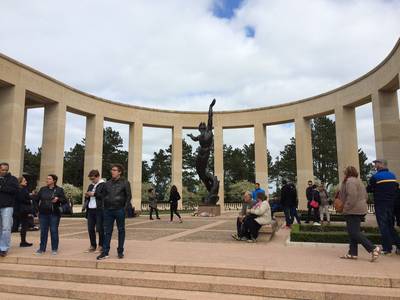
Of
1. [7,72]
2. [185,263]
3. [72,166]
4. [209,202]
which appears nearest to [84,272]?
[185,263]

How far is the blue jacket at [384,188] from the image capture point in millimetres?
6395

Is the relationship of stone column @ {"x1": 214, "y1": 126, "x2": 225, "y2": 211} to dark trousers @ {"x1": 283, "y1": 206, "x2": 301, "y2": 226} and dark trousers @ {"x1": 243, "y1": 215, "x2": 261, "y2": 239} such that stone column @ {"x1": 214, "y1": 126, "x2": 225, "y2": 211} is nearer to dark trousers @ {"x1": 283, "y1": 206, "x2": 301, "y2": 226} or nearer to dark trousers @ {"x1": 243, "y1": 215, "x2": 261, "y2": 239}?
dark trousers @ {"x1": 283, "y1": 206, "x2": 301, "y2": 226}

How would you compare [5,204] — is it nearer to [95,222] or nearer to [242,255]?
[95,222]

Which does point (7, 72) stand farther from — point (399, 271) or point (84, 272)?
point (399, 271)

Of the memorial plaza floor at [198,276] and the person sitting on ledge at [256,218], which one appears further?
the person sitting on ledge at [256,218]

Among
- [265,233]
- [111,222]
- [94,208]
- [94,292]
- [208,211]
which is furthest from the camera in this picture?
[208,211]

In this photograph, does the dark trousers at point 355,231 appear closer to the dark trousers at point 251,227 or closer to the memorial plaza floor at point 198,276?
the memorial plaza floor at point 198,276

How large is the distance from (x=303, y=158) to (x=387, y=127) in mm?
7343

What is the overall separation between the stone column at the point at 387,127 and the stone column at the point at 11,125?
22.1m

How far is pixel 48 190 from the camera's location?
6758 mm

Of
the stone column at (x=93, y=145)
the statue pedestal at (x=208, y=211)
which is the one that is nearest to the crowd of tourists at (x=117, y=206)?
the statue pedestal at (x=208, y=211)

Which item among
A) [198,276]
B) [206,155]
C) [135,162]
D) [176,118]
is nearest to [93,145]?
[135,162]

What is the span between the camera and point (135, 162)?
91.1ft

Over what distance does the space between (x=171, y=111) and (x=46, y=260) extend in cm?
2422
